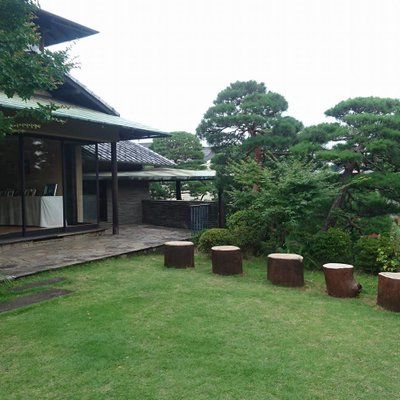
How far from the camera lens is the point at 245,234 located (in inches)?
354

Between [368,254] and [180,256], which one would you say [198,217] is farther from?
[368,254]

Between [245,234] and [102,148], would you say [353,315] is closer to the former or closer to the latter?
[245,234]

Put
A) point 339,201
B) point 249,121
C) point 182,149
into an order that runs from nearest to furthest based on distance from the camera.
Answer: point 339,201, point 249,121, point 182,149

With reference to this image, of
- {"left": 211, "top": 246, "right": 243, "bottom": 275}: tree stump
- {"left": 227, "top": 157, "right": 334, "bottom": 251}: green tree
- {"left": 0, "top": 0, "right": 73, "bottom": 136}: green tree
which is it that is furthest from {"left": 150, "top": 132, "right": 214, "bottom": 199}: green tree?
{"left": 0, "top": 0, "right": 73, "bottom": 136}: green tree

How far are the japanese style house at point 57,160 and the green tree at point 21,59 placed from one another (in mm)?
4996

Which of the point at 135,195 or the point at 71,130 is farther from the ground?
the point at 71,130

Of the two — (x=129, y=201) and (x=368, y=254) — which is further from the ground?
(x=129, y=201)

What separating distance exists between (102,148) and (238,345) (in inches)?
504

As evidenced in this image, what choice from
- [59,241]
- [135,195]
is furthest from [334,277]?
[135,195]

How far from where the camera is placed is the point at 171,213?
47.3 ft

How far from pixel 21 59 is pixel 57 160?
7.51m

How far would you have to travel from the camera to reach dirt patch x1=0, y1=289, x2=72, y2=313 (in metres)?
5.16

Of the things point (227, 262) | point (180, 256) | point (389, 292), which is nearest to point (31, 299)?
point (180, 256)

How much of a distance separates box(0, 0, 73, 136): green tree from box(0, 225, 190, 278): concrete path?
132 inches
